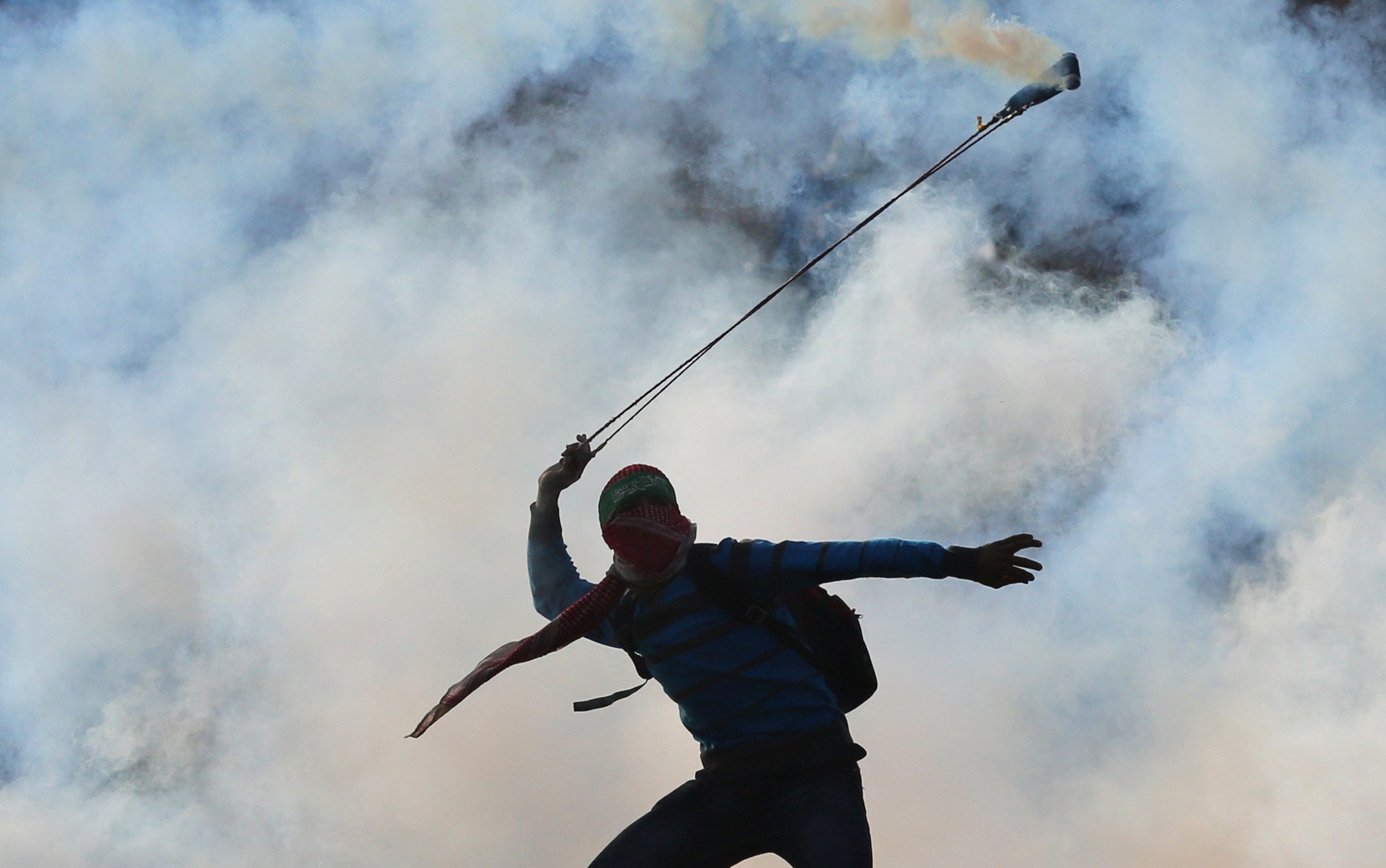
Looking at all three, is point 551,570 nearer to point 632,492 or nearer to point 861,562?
point 632,492

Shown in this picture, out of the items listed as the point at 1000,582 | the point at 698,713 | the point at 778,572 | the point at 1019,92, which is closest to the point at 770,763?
the point at 698,713

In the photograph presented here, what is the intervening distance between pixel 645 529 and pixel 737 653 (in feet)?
2.61

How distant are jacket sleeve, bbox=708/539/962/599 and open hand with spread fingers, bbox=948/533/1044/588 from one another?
0.04 m

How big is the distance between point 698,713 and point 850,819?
95cm

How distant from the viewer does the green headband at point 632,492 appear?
6.80 m

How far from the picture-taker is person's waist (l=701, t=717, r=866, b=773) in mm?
6469

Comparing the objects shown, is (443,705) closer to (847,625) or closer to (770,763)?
(770,763)

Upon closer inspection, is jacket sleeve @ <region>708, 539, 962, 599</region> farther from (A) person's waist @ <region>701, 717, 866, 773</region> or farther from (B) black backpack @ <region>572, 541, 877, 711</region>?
(A) person's waist @ <region>701, 717, 866, 773</region>

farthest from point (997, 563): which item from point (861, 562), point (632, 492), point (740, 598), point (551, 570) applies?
point (551, 570)

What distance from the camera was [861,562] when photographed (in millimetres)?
6238

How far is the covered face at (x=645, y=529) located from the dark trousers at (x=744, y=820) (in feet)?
3.63

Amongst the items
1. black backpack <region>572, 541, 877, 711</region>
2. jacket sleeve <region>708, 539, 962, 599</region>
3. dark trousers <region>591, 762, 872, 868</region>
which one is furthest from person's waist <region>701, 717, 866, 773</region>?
jacket sleeve <region>708, 539, 962, 599</region>

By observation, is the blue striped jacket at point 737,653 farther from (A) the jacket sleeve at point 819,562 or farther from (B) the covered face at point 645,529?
(B) the covered face at point 645,529

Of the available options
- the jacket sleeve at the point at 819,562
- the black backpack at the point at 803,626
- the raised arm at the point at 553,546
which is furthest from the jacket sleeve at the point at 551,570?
the jacket sleeve at the point at 819,562
